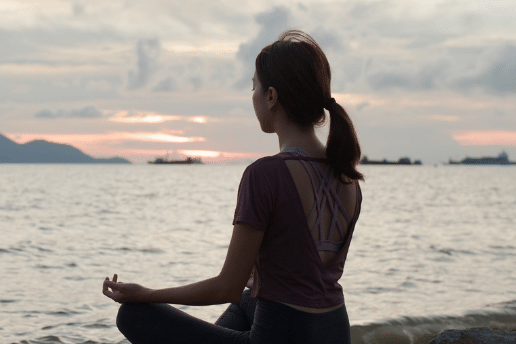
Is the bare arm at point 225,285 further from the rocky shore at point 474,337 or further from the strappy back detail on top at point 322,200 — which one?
the rocky shore at point 474,337

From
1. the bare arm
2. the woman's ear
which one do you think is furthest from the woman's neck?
the bare arm

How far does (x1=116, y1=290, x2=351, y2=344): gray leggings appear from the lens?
7.14 ft

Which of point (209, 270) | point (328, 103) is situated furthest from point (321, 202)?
point (209, 270)

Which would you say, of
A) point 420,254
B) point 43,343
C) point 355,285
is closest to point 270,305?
point 43,343

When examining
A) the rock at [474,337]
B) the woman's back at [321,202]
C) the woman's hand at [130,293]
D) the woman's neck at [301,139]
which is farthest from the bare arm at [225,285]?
the rock at [474,337]

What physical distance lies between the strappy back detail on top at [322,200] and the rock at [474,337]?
2607 millimetres

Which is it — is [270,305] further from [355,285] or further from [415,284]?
[415,284]

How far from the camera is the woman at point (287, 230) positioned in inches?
82.9

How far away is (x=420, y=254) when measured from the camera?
50.8ft

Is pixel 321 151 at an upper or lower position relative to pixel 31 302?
upper

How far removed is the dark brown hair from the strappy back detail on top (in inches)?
2.8

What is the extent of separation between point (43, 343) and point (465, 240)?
51.3 feet

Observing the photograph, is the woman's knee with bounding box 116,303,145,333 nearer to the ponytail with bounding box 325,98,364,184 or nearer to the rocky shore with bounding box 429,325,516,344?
the ponytail with bounding box 325,98,364,184

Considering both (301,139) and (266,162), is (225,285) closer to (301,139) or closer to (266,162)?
(266,162)
